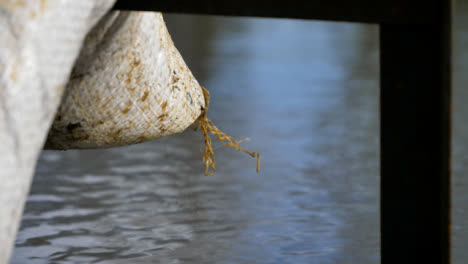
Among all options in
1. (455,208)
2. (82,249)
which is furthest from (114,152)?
(455,208)

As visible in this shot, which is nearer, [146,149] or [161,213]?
[161,213]

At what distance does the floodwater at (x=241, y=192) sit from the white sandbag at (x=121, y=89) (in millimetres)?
408

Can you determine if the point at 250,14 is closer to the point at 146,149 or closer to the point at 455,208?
the point at 455,208

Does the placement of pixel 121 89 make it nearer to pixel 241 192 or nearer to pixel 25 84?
pixel 25 84

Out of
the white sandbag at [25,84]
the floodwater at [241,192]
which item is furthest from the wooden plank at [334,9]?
the floodwater at [241,192]

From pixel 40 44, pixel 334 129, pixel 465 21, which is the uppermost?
pixel 465 21

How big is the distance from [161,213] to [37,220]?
0.29 m

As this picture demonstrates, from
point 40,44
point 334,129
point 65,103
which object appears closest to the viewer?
point 40,44

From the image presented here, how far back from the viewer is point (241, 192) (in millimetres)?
2135

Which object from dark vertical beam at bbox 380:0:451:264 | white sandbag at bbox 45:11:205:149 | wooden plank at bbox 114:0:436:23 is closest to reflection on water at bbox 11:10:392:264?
white sandbag at bbox 45:11:205:149

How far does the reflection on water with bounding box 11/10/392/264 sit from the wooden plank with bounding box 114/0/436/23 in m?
0.78

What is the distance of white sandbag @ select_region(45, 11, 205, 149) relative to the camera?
117 cm

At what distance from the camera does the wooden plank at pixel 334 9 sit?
0.90 metres

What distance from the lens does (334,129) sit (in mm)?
2965
